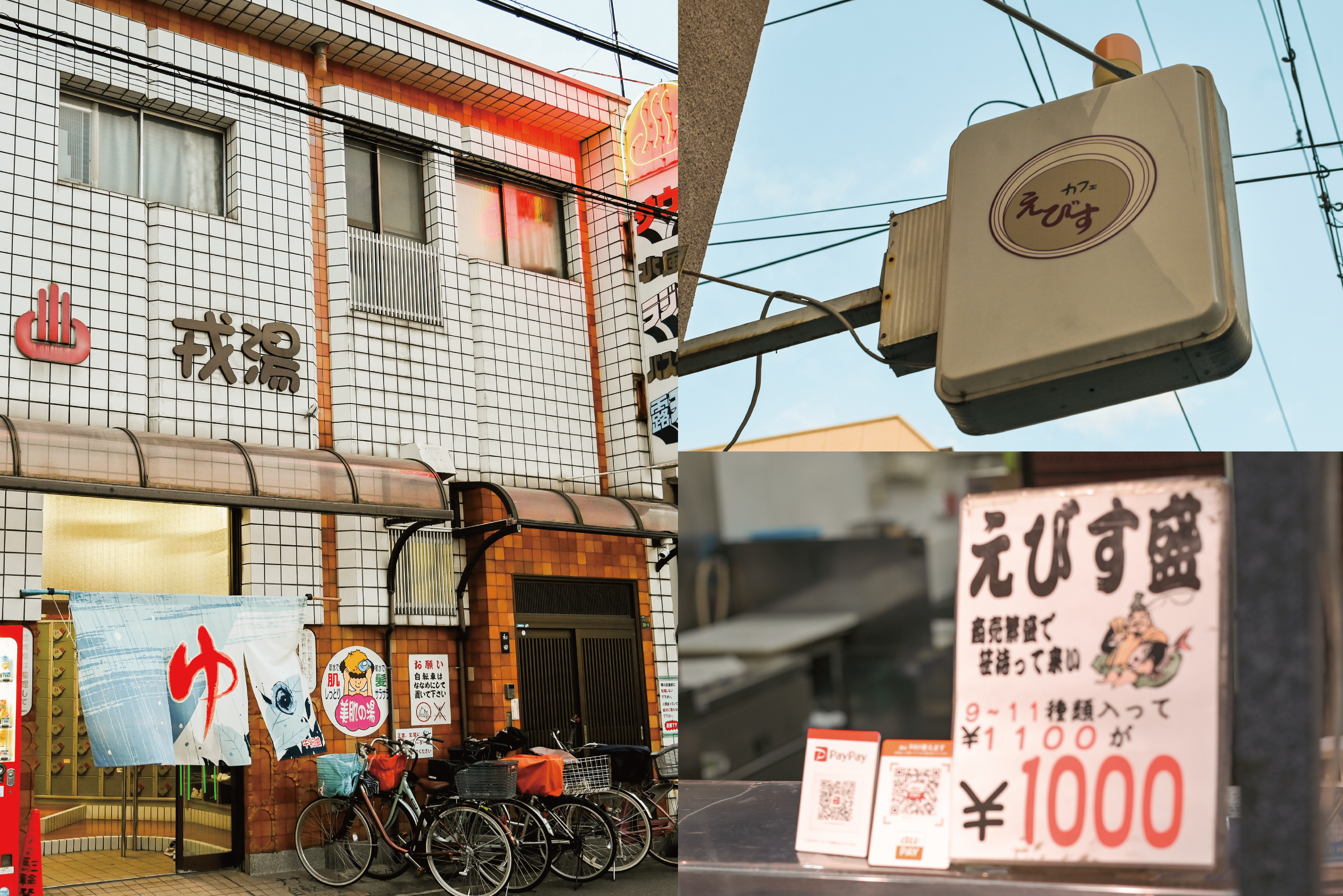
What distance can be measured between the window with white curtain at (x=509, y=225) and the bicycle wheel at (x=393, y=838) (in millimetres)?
3817

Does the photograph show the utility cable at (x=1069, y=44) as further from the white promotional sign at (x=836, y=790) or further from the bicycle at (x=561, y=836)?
the bicycle at (x=561, y=836)

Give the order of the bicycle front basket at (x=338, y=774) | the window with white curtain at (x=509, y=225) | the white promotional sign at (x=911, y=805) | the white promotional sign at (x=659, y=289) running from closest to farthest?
1. the white promotional sign at (x=911, y=805)
2. the bicycle front basket at (x=338, y=774)
3. the white promotional sign at (x=659, y=289)
4. the window with white curtain at (x=509, y=225)

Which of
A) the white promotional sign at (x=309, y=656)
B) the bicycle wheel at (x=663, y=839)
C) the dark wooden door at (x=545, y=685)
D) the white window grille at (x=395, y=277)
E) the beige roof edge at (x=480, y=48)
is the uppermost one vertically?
the beige roof edge at (x=480, y=48)

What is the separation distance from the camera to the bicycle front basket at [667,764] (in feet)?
21.0

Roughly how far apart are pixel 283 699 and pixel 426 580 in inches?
55.3

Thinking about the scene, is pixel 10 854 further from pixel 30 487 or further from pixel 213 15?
pixel 213 15

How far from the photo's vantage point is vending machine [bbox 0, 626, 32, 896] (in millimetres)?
4605

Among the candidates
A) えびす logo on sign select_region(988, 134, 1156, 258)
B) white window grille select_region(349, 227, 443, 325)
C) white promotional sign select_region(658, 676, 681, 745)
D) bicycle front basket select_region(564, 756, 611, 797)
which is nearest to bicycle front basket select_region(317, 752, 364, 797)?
bicycle front basket select_region(564, 756, 611, 797)

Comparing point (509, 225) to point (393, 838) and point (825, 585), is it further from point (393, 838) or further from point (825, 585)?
point (825, 585)

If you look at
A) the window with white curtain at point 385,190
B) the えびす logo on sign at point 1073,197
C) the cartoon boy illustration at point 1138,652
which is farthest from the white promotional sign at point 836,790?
the window with white curtain at point 385,190

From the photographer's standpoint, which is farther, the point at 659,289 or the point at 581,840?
the point at 659,289

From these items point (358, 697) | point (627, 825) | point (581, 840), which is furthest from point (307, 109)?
point (627, 825)

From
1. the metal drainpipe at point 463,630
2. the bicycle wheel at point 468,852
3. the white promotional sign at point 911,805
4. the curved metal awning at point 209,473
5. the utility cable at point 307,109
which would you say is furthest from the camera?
the metal drainpipe at point 463,630

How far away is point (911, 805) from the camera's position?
1.26 m
